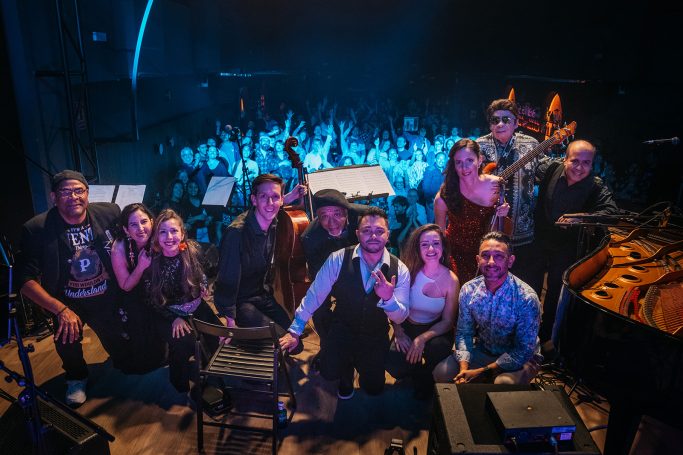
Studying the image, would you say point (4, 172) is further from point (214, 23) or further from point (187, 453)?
point (214, 23)

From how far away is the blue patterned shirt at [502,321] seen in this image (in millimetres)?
2736

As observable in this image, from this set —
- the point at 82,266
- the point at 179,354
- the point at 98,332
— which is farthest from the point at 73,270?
the point at 179,354

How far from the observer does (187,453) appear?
277 centimetres

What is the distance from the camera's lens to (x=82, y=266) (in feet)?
10.8

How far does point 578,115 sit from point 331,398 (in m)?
9.78

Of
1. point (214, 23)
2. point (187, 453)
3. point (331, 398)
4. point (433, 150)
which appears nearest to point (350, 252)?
point (331, 398)

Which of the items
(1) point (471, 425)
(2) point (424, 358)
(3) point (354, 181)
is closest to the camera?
(1) point (471, 425)

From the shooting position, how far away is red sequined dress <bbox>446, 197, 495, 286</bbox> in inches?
137

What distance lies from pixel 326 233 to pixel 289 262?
40 centimetres

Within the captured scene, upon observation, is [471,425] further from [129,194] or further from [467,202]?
[129,194]

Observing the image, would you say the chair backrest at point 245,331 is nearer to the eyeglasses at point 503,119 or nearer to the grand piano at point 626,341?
the grand piano at point 626,341

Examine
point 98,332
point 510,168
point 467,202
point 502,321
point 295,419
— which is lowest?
point 295,419

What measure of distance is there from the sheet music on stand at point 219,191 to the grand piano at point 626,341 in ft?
12.5

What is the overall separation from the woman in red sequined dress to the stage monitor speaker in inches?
104
